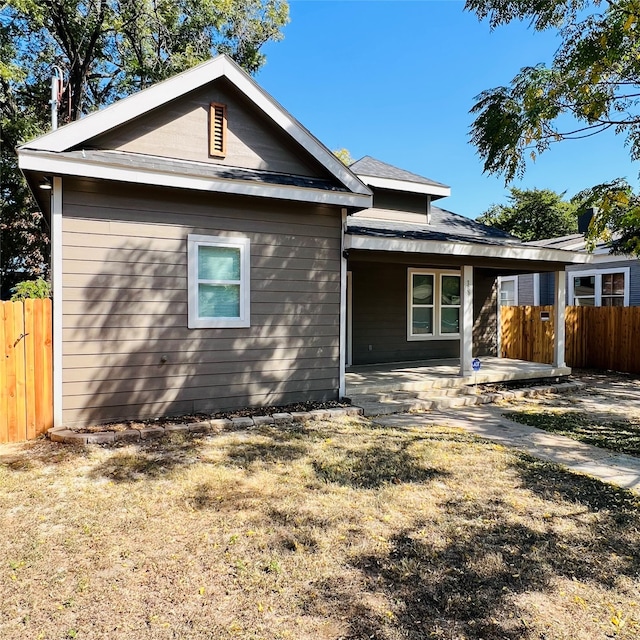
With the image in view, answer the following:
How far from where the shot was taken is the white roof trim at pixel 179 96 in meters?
5.38

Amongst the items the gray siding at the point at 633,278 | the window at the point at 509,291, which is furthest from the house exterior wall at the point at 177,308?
the window at the point at 509,291

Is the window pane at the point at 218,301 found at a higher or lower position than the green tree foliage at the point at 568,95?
lower

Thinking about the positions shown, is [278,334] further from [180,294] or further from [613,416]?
[613,416]

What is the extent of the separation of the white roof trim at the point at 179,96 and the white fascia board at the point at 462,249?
814mm

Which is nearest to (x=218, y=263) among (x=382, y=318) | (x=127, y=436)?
(x=127, y=436)

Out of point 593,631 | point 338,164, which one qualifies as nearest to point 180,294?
point 338,164

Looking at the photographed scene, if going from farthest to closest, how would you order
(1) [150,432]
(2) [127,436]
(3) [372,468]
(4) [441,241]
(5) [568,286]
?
(5) [568,286]
(4) [441,241]
(1) [150,432]
(2) [127,436]
(3) [372,468]

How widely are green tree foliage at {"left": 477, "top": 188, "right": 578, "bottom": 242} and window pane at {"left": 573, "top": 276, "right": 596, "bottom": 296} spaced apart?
615 inches

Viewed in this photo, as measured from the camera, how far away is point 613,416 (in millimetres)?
6824

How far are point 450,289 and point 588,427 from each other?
520cm

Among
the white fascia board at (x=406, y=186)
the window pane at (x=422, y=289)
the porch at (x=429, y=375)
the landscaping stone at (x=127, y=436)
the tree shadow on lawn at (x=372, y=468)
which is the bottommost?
the tree shadow on lawn at (x=372, y=468)

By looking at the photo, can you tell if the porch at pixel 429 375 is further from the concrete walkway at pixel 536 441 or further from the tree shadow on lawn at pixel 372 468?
the tree shadow on lawn at pixel 372 468

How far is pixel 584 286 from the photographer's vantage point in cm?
1447

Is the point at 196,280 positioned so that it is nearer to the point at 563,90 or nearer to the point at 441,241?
the point at 441,241
